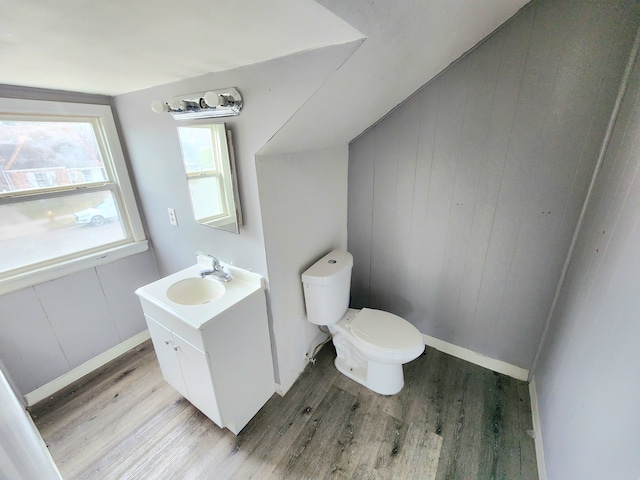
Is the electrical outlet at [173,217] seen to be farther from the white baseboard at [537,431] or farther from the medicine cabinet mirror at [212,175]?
the white baseboard at [537,431]

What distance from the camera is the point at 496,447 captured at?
1.41 m

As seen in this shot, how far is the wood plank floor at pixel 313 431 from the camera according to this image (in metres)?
1.34

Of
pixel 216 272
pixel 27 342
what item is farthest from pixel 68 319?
pixel 216 272

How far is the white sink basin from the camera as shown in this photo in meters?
1.55

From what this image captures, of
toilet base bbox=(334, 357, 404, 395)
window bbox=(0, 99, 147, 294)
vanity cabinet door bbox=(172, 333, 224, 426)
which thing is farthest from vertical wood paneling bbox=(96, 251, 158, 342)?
toilet base bbox=(334, 357, 404, 395)

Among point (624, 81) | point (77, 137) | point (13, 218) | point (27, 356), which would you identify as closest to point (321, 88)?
point (624, 81)

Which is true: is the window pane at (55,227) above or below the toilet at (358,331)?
above

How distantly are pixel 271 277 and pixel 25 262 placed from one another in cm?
152

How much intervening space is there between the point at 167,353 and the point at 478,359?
2022 millimetres

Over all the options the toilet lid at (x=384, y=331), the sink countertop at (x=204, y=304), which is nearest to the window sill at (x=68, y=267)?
the sink countertop at (x=204, y=304)

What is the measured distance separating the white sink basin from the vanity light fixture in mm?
912

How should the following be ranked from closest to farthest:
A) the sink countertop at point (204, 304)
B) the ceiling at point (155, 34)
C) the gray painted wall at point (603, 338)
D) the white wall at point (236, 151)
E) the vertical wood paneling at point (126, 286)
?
the ceiling at point (155, 34), the gray painted wall at point (603, 338), the white wall at point (236, 151), the sink countertop at point (204, 304), the vertical wood paneling at point (126, 286)

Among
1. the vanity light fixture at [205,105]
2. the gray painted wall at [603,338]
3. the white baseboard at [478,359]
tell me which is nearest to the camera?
the gray painted wall at [603,338]

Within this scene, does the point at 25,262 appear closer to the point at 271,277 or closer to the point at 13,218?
the point at 13,218
